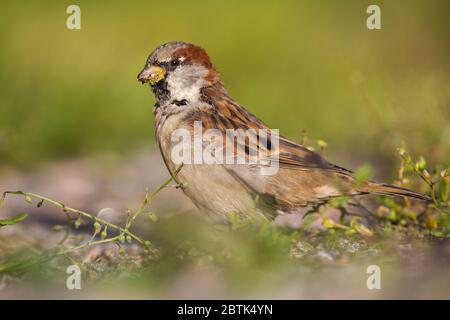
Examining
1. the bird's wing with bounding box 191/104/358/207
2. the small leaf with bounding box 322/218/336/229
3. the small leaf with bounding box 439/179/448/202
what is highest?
the bird's wing with bounding box 191/104/358/207

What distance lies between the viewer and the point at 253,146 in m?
3.64

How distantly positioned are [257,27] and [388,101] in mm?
2361

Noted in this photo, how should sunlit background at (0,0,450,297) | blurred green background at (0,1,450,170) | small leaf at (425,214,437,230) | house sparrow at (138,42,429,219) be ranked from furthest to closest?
blurred green background at (0,1,450,170), sunlit background at (0,0,450,297), small leaf at (425,214,437,230), house sparrow at (138,42,429,219)

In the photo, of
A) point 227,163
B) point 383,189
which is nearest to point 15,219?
point 227,163

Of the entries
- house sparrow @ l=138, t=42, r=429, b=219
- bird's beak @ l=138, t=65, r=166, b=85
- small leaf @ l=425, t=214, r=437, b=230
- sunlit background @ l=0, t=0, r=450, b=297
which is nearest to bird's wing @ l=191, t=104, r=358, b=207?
house sparrow @ l=138, t=42, r=429, b=219

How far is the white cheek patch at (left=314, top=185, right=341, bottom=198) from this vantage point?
3727 mm

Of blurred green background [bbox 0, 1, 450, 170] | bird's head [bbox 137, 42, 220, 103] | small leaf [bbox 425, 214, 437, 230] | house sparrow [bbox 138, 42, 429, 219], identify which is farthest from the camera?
blurred green background [bbox 0, 1, 450, 170]

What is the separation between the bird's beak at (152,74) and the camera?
377cm

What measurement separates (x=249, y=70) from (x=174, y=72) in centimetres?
290

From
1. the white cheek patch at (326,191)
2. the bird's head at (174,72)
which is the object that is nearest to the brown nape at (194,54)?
the bird's head at (174,72)

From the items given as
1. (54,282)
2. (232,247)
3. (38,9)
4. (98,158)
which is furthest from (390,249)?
(38,9)

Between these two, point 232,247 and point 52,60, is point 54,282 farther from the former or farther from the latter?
point 52,60

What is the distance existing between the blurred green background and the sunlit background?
1cm

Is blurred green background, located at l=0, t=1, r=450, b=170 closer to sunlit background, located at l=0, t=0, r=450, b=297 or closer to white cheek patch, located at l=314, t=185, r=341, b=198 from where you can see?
sunlit background, located at l=0, t=0, r=450, b=297
